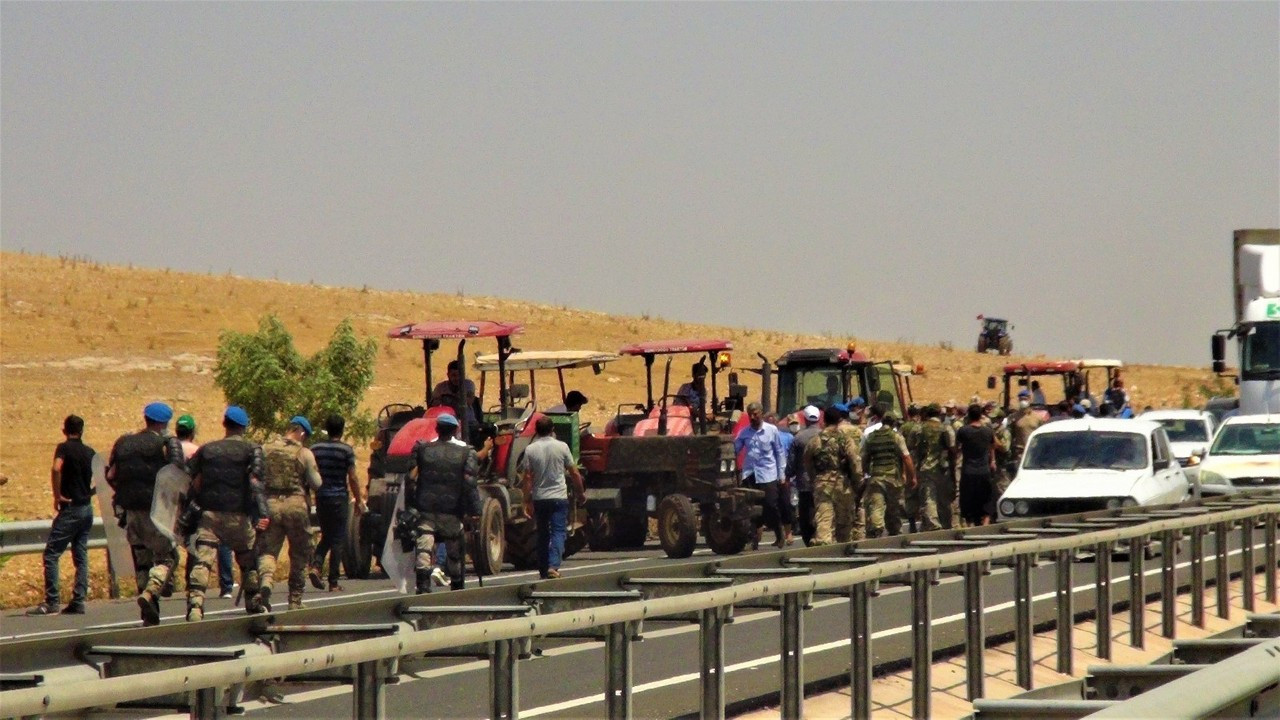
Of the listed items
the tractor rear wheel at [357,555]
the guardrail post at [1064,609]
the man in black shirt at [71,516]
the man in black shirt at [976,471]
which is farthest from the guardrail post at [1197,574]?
the tractor rear wheel at [357,555]

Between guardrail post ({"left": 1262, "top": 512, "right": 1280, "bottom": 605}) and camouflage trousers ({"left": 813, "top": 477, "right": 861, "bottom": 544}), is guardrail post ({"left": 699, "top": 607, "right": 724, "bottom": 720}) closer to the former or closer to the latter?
guardrail post ({"left": 1262, "top": 512, "right": 1280, "bottom": 605})

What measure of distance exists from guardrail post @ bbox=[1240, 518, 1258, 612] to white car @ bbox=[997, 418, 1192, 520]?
18.0 ft

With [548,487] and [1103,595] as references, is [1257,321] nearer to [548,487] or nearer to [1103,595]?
[548,487]

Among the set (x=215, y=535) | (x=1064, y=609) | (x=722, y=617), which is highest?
(x=722, y=617)

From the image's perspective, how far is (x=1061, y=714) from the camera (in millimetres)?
6750

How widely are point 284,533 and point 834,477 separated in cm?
650

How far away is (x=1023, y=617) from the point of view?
10.2 metres

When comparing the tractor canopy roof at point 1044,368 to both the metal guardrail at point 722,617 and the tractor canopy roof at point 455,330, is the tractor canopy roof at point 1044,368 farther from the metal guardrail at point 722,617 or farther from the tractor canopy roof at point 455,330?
the metal guardrail at point 722,617

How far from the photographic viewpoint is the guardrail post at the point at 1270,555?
1489 cm

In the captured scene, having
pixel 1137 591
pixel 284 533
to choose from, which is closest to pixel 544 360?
pixel 284 533

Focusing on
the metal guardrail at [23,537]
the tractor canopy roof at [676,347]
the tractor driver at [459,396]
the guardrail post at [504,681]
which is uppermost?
the tractor canopy roof at [676,347]

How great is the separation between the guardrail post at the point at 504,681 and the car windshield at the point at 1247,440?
2290 cm

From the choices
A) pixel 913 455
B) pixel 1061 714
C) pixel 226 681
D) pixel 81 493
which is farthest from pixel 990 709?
pixel 913 455

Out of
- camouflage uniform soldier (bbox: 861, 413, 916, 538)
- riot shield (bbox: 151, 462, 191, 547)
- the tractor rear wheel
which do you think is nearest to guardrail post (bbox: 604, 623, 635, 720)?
riot shield (bbox: 151, 462, 191, 547)
